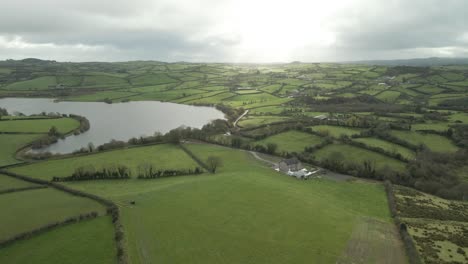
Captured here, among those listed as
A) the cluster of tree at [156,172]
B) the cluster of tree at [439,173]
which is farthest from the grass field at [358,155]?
the cluster of tree at [156,172]

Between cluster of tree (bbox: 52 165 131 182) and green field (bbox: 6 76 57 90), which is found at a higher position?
green field (bbox: 6 76 57 90)

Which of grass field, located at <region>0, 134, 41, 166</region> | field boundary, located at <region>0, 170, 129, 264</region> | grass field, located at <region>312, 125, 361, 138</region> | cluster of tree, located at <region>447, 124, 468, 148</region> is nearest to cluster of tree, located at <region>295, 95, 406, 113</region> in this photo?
cluster of tree, located at <region>447, 124, 468, 148</region>

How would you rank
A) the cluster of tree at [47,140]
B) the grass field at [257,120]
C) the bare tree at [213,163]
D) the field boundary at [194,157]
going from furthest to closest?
the grass field at [257,120]
the cluster of tree at [47,140]
the field boundary at [194,157]
the bare tree at [213,163]

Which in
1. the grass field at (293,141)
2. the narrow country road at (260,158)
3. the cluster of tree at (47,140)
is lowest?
the narrow country road at (260,158)

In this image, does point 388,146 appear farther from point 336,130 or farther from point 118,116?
point 118,116

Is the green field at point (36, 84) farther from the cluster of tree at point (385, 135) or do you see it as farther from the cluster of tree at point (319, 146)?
the cluster of tree at point (385, 135)

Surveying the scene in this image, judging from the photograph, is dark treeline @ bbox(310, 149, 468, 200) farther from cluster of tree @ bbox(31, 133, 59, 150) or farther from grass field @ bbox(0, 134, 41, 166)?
cluster of tree @ bbox(31, 133, 59, 150)

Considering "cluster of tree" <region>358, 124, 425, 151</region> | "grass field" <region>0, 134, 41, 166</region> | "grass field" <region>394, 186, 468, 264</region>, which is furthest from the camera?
"cluster of tree" <region>358, 124, 425, 151</region>
